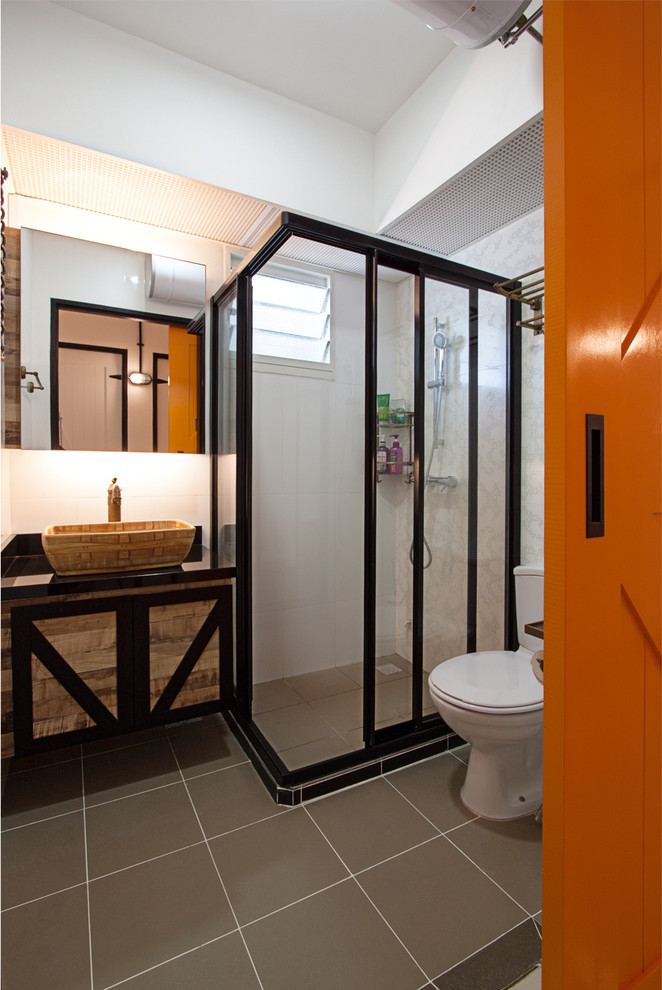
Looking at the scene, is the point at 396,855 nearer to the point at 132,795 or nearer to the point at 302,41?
the point at 132,795

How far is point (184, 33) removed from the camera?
6.54ft

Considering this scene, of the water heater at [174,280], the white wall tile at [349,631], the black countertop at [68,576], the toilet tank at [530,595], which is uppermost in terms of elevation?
the water heater at [174,280]

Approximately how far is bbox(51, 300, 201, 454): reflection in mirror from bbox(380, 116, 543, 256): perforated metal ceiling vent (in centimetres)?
131

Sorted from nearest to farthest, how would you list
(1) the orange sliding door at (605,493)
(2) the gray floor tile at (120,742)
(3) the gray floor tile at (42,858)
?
(1) the orange sliding door at (605,493) < (3) the gray floor tile at (42,858) < (2) the gray floor tile at (120,742)

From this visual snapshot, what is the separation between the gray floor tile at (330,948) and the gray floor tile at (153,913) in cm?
14

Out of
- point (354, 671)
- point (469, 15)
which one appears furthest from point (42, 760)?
point (469, 15)

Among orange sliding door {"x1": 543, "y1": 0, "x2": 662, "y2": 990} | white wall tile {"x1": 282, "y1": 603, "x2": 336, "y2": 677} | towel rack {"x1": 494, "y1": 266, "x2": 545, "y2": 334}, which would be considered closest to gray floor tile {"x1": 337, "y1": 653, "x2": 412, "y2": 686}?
white wall tile {"x1": 282, "y1": 603, "x2": 336, "y2": 677}

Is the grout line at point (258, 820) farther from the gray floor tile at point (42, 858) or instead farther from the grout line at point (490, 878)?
the grout line at point (490, 878)

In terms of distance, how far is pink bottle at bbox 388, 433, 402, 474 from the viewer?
82.6 inches

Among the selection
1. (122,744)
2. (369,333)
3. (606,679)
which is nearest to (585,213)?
(606,679)

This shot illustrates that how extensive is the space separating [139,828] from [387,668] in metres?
1.07

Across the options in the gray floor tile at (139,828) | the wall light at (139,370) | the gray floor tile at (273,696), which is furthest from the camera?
the wall light at (139,370)

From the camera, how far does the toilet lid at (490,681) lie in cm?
171

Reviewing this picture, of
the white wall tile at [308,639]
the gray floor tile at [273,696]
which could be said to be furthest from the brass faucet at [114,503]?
the gray floor tile at [273,696]
